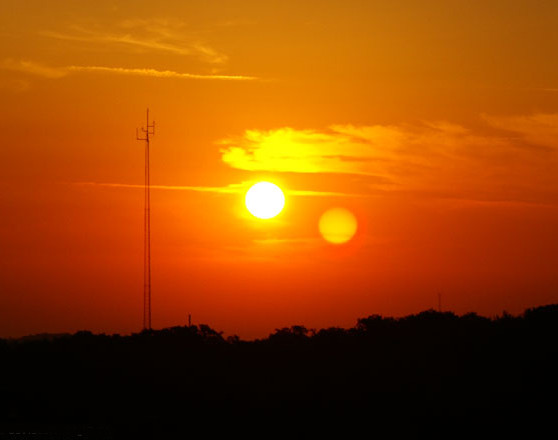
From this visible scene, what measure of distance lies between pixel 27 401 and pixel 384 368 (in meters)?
11.5

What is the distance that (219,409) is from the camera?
3459cm

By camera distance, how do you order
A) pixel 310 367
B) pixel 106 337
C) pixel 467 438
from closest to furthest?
pixel 467 438, pixel 310 367, pixel 106 337

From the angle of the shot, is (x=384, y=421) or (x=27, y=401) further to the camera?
(x=27, y=401)

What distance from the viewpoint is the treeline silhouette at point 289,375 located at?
109 feet

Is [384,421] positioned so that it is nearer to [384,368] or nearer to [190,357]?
[384,368]

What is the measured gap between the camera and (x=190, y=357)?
42.3 meters

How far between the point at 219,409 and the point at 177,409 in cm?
151

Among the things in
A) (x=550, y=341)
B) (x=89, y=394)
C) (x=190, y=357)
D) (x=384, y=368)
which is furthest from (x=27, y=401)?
(x=550, y=341)

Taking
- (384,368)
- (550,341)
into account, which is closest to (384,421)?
(384,368)

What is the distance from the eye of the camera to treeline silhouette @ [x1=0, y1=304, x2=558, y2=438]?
3312 cm

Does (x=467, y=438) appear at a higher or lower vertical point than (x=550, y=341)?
lower

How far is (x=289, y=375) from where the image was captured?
125ft

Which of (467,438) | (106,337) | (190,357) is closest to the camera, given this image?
(467,438)

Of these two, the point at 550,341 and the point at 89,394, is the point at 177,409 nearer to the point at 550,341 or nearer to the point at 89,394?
the point at 89,394
